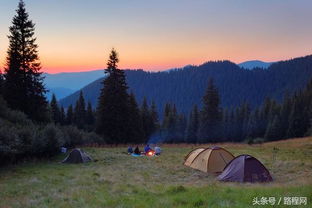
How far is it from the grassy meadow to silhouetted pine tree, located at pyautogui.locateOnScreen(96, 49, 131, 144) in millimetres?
12665

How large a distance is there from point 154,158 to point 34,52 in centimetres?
1698

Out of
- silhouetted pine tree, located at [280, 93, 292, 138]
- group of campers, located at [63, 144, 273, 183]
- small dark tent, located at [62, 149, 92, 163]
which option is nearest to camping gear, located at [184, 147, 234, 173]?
group of campers, located at [63, 144, 273, 183]

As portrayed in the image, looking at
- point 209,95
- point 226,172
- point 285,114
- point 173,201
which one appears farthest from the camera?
point 285,114

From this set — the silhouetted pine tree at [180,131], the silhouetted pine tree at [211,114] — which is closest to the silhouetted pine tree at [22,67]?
the silhouetted pine tree at [211,114]

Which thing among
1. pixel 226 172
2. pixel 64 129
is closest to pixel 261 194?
pixel 226 172

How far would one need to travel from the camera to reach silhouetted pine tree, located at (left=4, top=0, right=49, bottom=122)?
31.6 metres

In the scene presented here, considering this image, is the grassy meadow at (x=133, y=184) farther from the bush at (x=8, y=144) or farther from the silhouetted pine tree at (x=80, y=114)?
the silhouetted pine tree at (x=80, y=114)

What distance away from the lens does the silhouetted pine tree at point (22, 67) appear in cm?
3162

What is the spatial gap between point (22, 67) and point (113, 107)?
13477 mm

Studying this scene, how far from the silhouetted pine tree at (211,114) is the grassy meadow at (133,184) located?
3267cm

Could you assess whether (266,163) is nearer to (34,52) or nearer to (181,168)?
(181,168)

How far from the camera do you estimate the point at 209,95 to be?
5872cm

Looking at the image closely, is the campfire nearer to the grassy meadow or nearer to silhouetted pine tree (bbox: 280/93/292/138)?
the grassy meadow

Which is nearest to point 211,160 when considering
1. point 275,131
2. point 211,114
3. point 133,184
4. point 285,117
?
point 133,184
